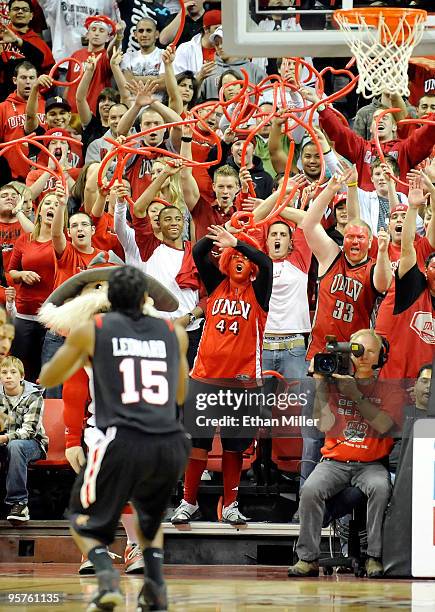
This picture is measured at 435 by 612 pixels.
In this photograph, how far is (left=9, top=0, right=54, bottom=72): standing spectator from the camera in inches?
551

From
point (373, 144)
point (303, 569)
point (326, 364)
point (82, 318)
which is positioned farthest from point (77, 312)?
point (373, 144)

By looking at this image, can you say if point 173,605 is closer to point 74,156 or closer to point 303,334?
point 303,334

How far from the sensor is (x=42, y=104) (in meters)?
13.4

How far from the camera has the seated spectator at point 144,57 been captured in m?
13.4

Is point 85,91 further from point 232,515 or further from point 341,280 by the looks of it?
point 232,515

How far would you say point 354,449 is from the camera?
28.7 ft

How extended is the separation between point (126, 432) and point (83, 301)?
56.8 inches

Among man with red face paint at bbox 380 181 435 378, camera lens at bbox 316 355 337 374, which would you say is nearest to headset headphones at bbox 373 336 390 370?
camera lens at bbox 316 355 337 374

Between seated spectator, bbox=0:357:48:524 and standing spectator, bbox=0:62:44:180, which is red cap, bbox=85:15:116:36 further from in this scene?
seated spectator, bbox=0:357:48:524

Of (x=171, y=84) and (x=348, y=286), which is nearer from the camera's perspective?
(x=348, y=286)

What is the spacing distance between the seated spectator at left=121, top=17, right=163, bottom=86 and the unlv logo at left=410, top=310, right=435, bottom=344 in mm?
5150

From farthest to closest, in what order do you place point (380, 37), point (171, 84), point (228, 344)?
point (171, 84) → point (228, 344) → point (380, 37)

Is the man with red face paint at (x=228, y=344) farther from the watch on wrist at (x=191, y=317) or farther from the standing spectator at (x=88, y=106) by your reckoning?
the standing spectator at (x=88, y=106)

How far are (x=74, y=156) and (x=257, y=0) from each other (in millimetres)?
4315
